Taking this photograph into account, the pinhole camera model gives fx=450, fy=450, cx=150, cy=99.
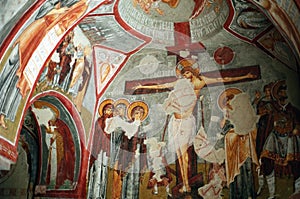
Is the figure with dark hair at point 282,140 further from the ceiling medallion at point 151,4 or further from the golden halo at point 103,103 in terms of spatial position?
the golden halo at point 103,103

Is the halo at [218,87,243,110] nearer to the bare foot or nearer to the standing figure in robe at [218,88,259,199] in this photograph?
the standing figure in robe at [218,88,259,199]

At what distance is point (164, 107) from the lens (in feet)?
36.3

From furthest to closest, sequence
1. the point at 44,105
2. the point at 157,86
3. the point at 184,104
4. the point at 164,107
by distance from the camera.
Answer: the point at 157,86 → the point at 164,107 → the point at 184,104 → the point at 44,105

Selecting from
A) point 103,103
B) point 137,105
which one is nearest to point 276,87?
point 137,105

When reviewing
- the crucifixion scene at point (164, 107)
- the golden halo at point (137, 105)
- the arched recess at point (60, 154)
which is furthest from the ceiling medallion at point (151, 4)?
the arched recess at point (60, 154)

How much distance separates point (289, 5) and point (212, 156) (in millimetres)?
4221

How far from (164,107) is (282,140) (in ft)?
9.58

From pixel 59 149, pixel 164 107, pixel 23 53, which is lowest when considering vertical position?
pixel 59 149

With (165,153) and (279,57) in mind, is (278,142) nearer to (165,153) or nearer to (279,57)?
(279,57)

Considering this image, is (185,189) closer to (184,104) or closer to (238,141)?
(238,141)

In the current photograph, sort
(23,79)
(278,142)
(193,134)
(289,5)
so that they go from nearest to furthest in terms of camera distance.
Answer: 1. (289,5)
2. (23,79)
3. (278,142)
4. (193,134)

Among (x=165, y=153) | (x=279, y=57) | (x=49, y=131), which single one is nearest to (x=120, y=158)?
(x=165, y=153)

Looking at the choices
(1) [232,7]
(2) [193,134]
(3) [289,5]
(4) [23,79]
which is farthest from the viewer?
(2) [193,134]

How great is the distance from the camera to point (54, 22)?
8.14 meters
